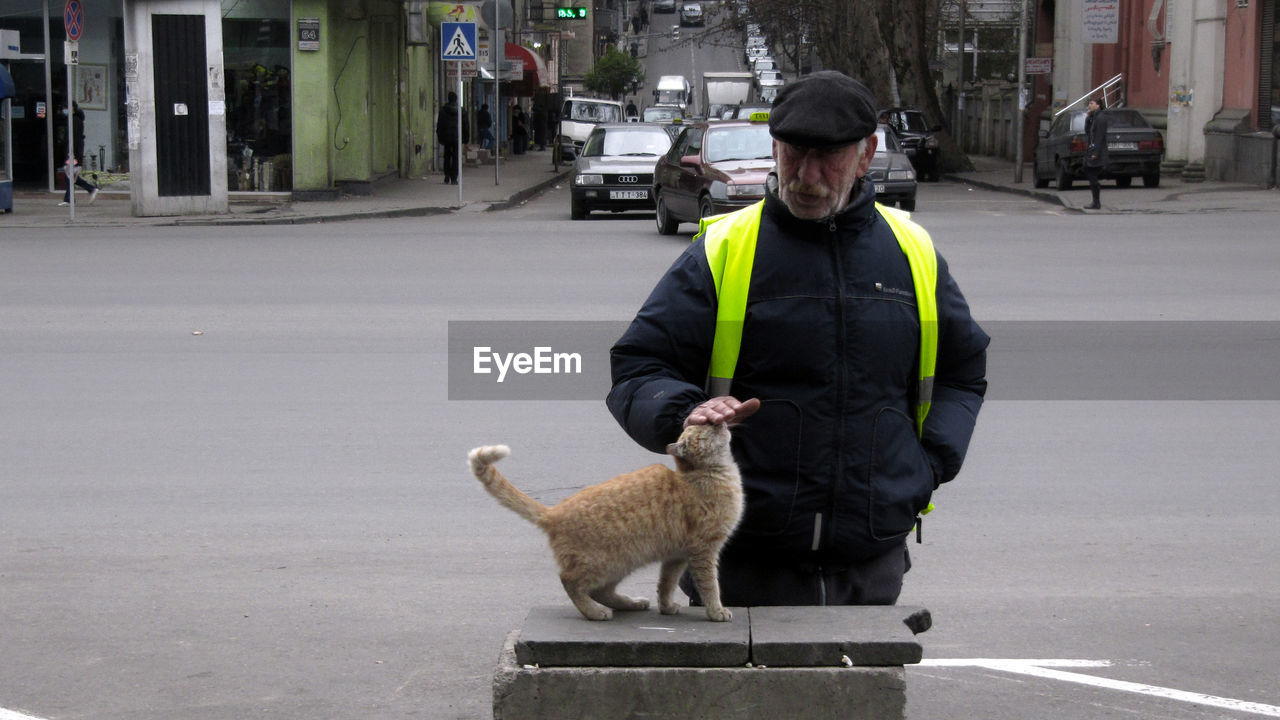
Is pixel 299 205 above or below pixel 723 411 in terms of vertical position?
below

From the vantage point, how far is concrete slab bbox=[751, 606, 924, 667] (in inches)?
119

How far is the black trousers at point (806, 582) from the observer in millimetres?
3463

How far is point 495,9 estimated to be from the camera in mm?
37438

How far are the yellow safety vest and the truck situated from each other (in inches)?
2234

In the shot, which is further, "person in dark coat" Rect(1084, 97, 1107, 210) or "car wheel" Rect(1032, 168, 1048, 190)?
"car wheel" Rect(1032, 168, 1048, 190)

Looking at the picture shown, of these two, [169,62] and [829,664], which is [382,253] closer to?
[169,62]

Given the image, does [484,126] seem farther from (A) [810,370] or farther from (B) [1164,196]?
(A) [810,370]

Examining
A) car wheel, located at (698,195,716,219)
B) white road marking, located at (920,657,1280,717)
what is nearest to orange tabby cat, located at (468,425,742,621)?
white road marking, located at (920,657,1280,717)

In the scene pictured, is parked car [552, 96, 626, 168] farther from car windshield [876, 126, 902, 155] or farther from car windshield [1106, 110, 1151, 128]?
car windshield [876, 126, 902, 155]

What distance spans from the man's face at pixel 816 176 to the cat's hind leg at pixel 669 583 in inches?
31.5

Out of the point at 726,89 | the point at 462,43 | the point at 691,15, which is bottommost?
the point at 462,43

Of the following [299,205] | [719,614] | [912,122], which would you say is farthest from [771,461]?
[912,122]

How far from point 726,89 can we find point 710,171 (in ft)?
132

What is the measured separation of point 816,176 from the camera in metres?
3.15
